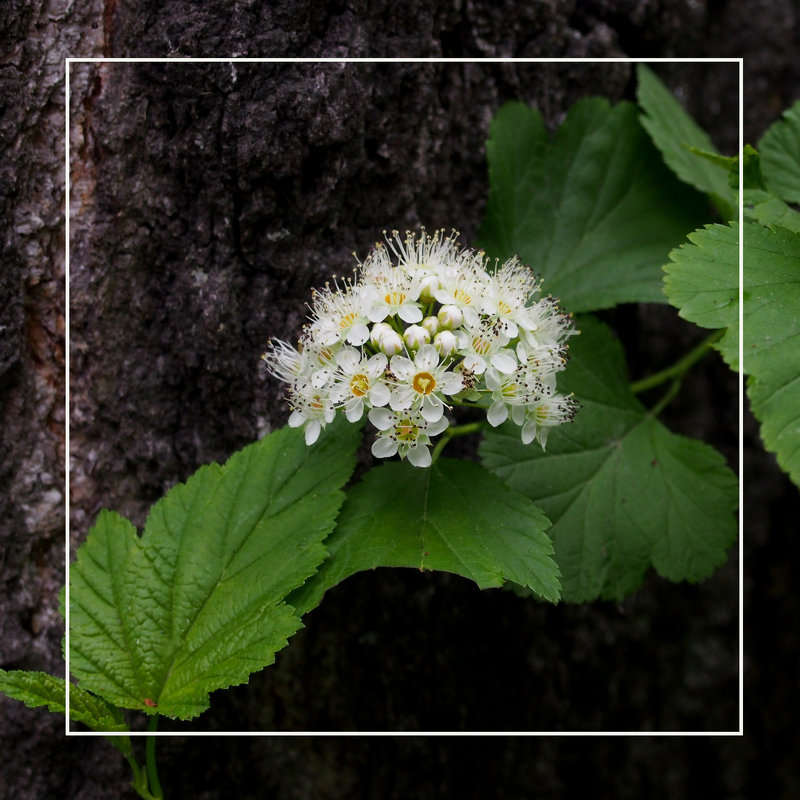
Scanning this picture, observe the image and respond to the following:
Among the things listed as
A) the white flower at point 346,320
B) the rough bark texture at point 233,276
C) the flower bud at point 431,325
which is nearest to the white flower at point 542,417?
the flower bud at point 431,325

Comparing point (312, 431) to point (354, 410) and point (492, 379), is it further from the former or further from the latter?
point (492, 379)

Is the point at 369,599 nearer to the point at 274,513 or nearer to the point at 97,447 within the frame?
the point at 274,513

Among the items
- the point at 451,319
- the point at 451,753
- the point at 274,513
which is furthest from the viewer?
the point at 451,753

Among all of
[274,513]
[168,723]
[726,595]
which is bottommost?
[168,723]

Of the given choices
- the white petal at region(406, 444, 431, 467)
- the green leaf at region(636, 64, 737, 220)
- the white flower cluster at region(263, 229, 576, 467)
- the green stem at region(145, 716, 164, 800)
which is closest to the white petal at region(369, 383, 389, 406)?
the white flower cluster at region(263, 229, 576, 467)

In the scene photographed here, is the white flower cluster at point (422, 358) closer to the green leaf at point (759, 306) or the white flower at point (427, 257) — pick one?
the white flower at point (427, 257)

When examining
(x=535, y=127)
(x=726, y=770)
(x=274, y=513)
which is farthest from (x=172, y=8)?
(x=726, y=770)
